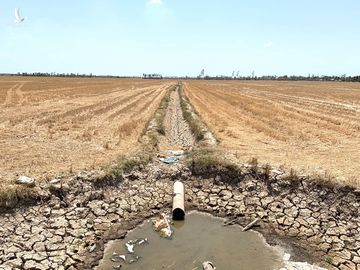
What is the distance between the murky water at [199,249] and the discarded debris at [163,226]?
0.15 m

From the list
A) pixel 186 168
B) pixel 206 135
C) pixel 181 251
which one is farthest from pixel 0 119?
pixel 181 251

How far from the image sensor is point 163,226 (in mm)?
10133

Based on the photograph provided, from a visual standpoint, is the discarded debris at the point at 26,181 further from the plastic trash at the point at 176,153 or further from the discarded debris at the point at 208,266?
the plastic trash at the point at 176,153

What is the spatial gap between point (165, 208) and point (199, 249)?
263 cm

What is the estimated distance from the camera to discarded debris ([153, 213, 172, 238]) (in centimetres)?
983

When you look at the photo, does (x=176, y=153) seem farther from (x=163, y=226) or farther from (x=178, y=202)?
(x=163, y=226)

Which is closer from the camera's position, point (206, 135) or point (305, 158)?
point (305, 158)

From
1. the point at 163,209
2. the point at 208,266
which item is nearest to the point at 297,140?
the point at 163,209

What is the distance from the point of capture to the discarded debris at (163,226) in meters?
9.83

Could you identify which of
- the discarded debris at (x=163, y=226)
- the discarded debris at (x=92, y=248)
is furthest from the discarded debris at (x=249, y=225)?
the discarded debris at (x=92, y=248)

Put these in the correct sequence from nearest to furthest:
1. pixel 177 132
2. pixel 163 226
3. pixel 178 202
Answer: pixel 163 226 → pixel 178 202 → pixel 177 132

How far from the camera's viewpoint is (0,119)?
77.4 feet

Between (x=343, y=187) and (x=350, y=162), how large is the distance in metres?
3.04

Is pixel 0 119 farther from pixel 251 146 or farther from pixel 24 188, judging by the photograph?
pixel 251 146
